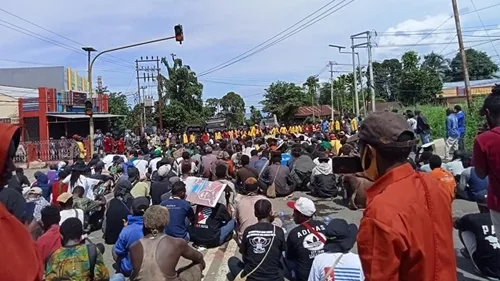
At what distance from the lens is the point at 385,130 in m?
2.12

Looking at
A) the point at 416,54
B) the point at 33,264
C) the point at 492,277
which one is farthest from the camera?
the point at 416,54

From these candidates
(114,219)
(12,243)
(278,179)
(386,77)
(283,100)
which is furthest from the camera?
(386,77)

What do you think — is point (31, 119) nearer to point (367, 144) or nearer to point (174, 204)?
point (174, 204)

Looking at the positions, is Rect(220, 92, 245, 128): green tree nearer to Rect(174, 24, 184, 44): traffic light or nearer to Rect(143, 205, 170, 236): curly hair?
Rect(174, 24, 184, 44): traffic light

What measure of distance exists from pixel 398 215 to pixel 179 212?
5.87 metres

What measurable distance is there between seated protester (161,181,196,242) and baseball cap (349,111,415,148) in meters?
5.65

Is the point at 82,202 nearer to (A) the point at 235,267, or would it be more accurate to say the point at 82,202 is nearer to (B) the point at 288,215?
(B) the point at 288,215

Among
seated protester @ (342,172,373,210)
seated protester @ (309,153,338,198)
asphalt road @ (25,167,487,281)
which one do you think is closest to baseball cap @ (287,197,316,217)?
asphalt road @ (25,167,487,281)

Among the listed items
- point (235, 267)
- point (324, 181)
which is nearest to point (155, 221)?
point (235, 267)

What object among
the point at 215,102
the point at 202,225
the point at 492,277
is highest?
the point at 215,102

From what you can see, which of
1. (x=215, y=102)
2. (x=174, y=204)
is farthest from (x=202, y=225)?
(x=215, y=102)

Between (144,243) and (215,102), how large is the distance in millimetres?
76477

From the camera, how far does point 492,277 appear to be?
571 centimetres

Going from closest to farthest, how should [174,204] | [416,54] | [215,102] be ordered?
[174,204] → [416,54] → [215,102]
